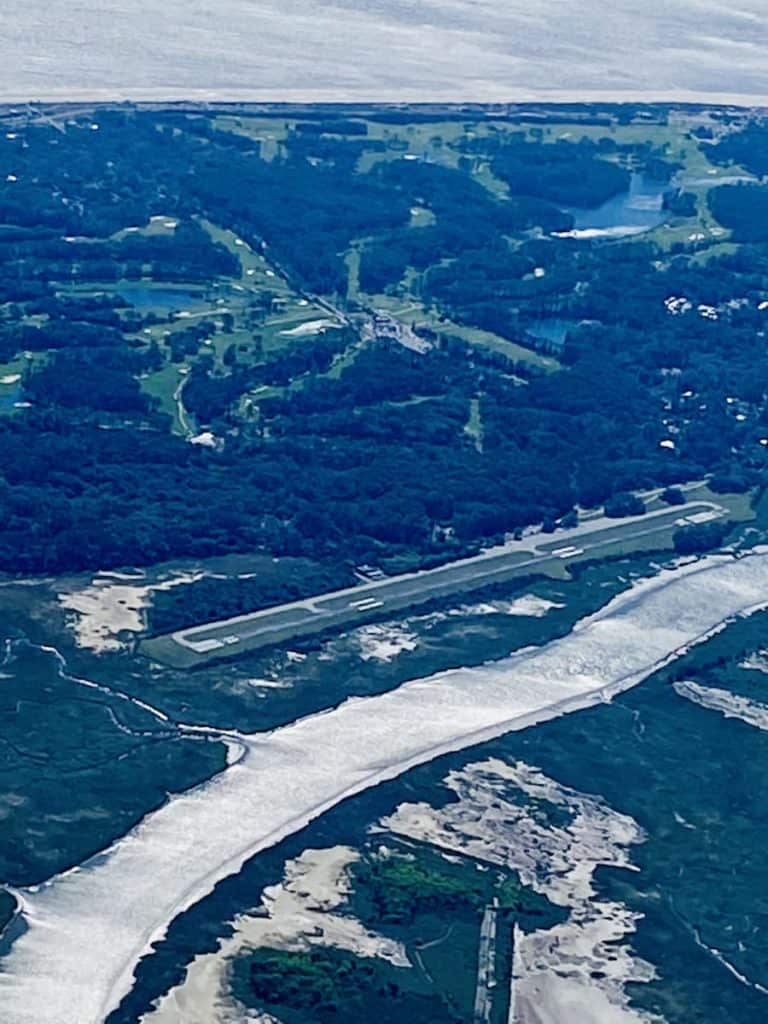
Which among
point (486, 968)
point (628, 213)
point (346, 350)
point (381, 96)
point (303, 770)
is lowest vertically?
point (486, 968)

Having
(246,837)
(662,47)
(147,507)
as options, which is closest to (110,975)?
(246,837)

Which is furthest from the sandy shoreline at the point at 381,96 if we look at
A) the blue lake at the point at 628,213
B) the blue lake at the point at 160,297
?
the blue lake at the point at 160,297

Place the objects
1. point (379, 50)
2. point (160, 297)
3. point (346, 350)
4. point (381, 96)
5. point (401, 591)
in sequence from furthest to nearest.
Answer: point (379, 50), point (381, 96), point (160, 297), point (346, 350), point (401, 591)

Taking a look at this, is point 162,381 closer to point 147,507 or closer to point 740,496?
point 147,507

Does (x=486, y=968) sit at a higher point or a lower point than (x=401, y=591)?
lower

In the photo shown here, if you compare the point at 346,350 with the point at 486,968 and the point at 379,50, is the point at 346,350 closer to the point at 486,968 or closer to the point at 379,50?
the point at 486,968

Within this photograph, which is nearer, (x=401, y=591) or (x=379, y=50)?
(x=401, y=591)

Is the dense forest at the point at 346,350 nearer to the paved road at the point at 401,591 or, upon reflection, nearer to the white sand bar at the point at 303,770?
the paved road at the point at 401,591

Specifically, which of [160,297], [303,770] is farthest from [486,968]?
[160,297]
